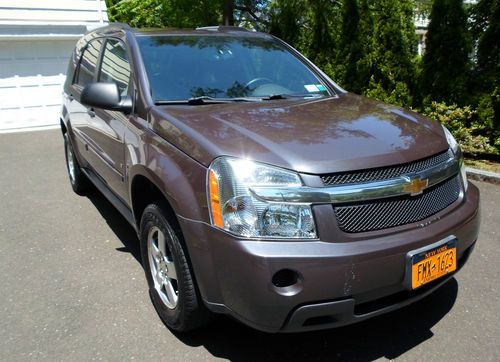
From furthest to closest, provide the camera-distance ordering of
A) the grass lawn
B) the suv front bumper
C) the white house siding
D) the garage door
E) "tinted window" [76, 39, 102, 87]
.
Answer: the garage door < the white house siding < the grass lawn < "tinted window" [76, 39, 102, 87] < the suv front bumper

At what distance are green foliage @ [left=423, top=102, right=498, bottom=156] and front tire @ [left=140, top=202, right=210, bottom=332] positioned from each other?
520cm

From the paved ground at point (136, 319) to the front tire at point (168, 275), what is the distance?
0.18 meters

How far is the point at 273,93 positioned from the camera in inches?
137

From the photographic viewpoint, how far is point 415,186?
94.8 inches

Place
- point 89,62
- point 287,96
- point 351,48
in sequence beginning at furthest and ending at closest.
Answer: point 351,48 → point 89,62 → point 287,96

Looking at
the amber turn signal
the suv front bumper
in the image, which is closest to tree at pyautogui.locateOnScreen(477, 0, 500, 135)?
the suv front bumper

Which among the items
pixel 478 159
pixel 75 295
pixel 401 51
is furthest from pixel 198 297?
pixel 401 51

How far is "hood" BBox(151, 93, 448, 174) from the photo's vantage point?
7.59ft

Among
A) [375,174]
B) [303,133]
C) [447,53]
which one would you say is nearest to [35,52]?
[447,53]

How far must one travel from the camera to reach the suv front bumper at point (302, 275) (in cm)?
212

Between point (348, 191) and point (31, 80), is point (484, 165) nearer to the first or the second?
point (348, 191)

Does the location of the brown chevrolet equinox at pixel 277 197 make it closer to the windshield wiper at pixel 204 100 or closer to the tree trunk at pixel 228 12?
the windshield wiper at pixel 204 100

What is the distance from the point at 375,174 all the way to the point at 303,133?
1.56ft

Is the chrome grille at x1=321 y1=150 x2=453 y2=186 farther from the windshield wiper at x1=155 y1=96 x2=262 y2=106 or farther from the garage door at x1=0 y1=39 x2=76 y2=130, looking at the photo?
the garage door at x1=0 y1=39 x2=76 y2=130
